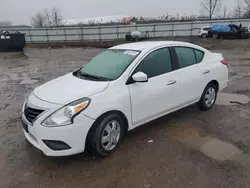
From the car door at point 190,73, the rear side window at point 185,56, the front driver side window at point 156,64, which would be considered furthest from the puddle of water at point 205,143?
the rear side window at point 185,56

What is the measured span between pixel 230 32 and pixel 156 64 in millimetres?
25690

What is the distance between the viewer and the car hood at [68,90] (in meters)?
3.08

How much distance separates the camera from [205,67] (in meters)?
4.62

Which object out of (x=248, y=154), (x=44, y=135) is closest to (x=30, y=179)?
(x=44, y=135)

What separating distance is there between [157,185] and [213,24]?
30.7 m

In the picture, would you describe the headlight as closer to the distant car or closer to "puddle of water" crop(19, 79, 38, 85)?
"puddle of water" crop(19, 79, 38, 85)

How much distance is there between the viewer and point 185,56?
14.4 ft

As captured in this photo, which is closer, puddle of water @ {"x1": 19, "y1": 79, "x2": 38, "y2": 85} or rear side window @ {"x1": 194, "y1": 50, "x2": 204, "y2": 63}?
rear side window @ {"x1": 194, "y1": 50, "x2": 204, "y2": 63}

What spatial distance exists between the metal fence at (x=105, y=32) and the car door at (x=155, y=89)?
2607cm

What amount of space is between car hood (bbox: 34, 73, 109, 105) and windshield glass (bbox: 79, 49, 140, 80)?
279 mm

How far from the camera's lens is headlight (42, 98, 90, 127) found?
287 cm

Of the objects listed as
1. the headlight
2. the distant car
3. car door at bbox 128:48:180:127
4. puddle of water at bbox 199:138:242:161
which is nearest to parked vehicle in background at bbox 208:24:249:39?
the distant car

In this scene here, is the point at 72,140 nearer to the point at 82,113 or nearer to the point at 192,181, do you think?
the point at 82,113

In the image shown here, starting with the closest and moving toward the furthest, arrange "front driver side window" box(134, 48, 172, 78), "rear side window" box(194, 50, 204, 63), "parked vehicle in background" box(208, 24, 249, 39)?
1. "front driver side window" box(134, 48, 172, 78)
2. "rear side window" box(194, 50, 204, 63)
3. "parked vehicle in background" box(208, 24, 249, 39)
